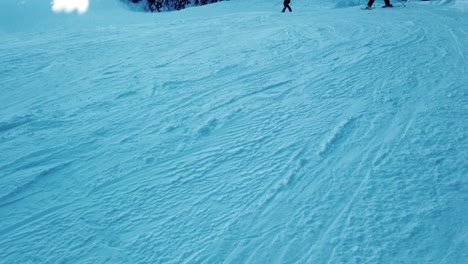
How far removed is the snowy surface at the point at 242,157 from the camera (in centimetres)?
208

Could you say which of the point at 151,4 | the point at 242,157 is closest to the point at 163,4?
the point at 151,4

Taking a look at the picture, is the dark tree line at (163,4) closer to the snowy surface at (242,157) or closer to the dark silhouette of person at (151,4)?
the dark silhouette of person at (151,4)

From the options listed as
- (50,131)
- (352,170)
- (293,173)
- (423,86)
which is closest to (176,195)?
(293,173)

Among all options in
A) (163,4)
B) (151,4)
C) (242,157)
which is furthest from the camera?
(163,4)

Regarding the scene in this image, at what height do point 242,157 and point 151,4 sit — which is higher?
point 151,4

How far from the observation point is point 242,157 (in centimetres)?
295

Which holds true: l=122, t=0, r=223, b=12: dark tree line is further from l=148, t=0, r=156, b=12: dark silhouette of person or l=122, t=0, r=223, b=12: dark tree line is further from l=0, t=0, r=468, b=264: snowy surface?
l=0, t=0, r=468, b=264: snowy surface

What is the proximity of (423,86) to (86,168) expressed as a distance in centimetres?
426

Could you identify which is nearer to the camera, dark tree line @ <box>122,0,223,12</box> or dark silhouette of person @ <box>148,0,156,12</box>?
dark silhouette of person @ <box>148,0,156,12</box>

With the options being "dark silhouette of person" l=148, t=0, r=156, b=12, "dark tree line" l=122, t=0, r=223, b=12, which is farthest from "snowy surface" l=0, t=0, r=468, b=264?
"dark tree line" l=122, t=0, r=223, b=12

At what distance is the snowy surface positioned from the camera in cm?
208

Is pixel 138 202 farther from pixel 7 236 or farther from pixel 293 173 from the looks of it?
pixel 293 173

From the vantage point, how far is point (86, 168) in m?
2.93

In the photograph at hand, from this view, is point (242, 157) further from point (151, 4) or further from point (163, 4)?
point (163, 4)
